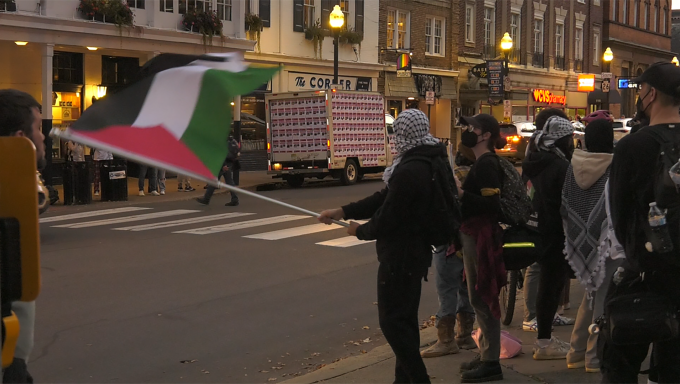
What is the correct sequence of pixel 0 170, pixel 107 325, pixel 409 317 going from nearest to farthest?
pixel 0 170 → pixel 409 317 → pixel 107 325

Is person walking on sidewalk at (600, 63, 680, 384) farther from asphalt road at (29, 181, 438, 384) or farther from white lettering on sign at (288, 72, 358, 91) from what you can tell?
white lettering on sign at (288, 72, 358, 91)

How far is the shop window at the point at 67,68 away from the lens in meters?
23.8

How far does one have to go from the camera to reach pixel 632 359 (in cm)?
387

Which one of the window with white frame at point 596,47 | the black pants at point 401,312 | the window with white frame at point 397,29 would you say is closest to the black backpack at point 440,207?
the black pants at point 401,312

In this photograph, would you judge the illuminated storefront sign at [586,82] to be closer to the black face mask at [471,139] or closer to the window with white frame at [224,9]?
the window with white frame at [224,9]

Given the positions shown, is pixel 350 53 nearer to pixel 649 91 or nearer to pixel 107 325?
pixel 107 325

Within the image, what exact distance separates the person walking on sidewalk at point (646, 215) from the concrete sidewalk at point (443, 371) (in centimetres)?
166

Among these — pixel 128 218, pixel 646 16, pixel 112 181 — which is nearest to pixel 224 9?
pixel 112 181

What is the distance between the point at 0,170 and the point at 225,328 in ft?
16.6

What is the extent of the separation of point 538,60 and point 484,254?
142ft

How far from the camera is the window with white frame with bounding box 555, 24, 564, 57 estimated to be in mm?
48562

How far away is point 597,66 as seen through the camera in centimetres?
5341

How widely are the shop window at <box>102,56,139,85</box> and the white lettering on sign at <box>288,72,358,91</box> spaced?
6.55m

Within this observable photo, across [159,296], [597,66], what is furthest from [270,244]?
[597,66]
